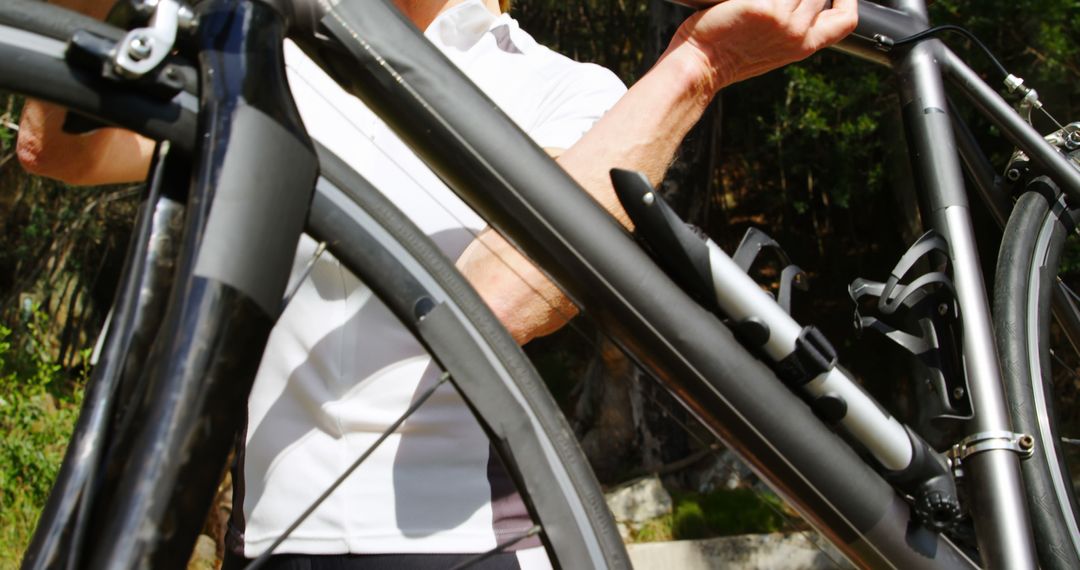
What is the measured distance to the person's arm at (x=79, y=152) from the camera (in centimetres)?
93

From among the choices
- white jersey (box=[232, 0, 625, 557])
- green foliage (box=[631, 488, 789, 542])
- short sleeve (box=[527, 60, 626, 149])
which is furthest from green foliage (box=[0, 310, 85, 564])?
short sleeve (box=[527, 60, 626, 149])

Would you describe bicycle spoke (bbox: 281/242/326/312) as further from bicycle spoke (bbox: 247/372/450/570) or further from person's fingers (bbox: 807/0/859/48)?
person's fingers (bbox: 807/0/859/48)

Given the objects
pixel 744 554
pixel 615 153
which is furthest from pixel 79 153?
pixel 744 554

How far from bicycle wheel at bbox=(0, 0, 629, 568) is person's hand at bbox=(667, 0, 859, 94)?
0.36m

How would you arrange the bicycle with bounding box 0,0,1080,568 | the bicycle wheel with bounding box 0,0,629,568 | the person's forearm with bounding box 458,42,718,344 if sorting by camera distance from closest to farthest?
the bicycle with bounding box 0,0,1080,568 → the bicycle wheel with bounding box 0,0,629,568 → the person's forearm with bounding box 458,42,718,344

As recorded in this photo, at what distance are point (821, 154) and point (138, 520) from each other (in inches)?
197

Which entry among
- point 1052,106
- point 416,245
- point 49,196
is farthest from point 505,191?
point 49,196

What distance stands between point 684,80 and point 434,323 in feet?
Result: 1.27

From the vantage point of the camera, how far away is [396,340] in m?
0.84

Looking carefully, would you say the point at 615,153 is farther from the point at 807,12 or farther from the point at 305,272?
the point at 305,272

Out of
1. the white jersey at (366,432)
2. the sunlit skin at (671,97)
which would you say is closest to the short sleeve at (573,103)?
the sunlit skin at (671,97)

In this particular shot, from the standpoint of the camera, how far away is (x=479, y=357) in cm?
61

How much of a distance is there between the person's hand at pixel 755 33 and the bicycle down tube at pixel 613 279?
0.26m

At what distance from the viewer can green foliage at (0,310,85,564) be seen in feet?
9.09
